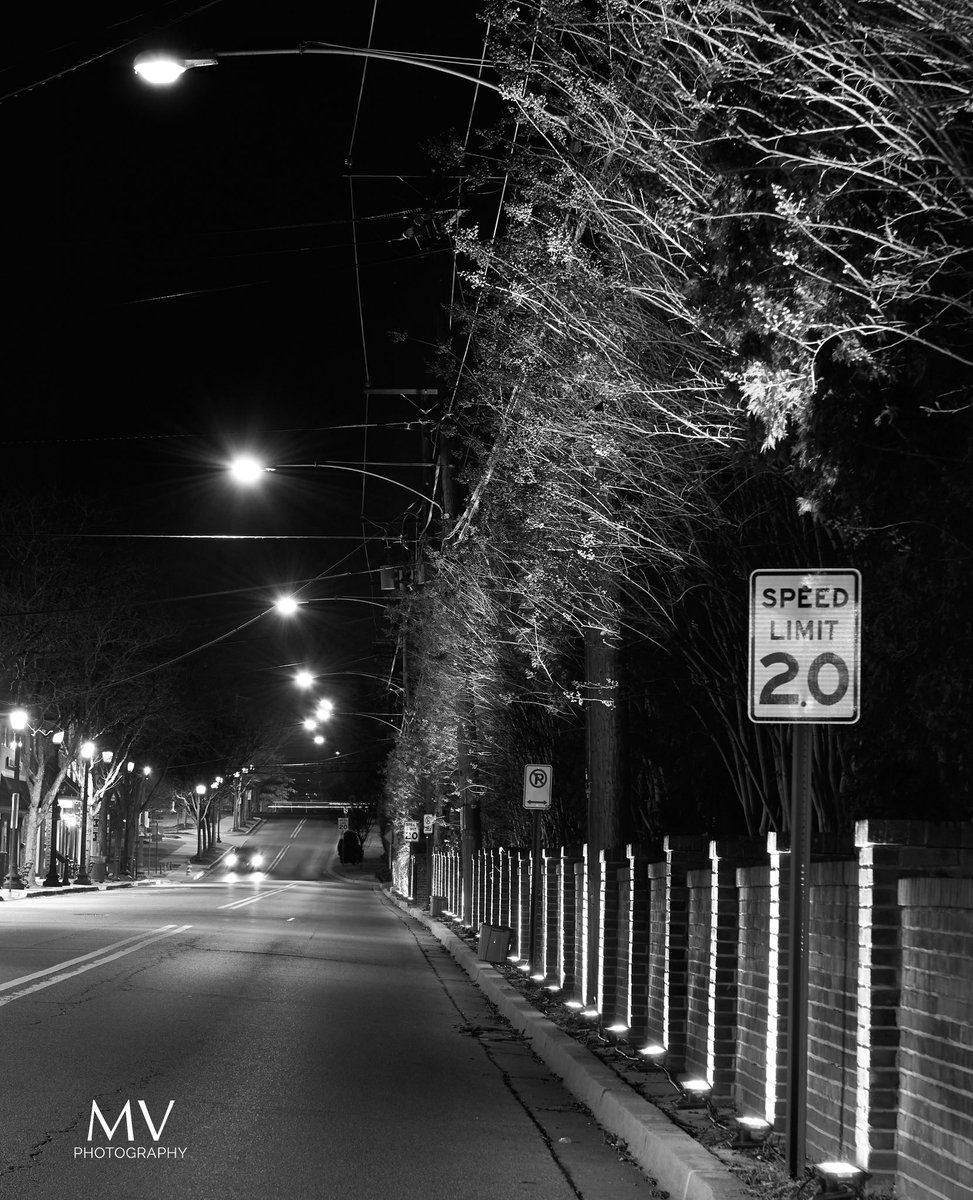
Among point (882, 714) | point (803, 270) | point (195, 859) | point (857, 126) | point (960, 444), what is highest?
point (857, 126)

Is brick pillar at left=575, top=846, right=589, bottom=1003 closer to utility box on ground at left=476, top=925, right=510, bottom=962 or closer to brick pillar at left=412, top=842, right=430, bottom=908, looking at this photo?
utility box on ground at left=476, top=925, right=510, bottom=962

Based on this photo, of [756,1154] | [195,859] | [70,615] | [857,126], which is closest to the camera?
[857,126]

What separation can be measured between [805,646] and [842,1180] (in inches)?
97.3

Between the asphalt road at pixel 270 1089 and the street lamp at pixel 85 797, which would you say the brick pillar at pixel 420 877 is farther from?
the asphalt road at pixel 270 1089

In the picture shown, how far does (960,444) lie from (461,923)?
3086cm

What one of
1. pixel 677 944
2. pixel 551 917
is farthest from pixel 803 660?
pixel 551 917

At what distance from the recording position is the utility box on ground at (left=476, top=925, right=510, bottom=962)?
76.6 feet

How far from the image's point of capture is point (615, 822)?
18.0 m

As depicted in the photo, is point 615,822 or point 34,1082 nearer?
point 34,1082

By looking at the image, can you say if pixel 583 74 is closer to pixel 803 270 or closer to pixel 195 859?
pixel 803 270

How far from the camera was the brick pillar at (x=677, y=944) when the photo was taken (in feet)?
38.6

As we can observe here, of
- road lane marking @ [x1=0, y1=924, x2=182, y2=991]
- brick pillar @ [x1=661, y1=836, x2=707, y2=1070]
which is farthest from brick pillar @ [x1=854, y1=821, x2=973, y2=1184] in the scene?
road lane marking @ [x1=0, y1=924, x2=182, y2=991]

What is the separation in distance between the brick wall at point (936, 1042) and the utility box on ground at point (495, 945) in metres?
16.7

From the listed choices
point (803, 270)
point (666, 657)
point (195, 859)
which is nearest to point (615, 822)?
point (666, 657)
